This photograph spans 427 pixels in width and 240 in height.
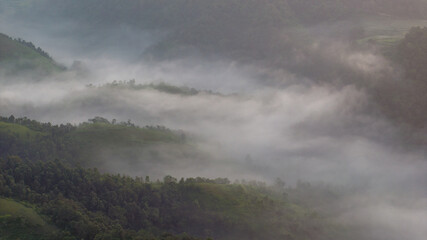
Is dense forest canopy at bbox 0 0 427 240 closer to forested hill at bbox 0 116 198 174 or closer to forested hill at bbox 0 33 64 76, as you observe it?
forested hill at bbox 0 116 198 174

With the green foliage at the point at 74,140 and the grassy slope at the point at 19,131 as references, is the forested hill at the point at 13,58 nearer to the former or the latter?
the green foliage at the point at 74,140

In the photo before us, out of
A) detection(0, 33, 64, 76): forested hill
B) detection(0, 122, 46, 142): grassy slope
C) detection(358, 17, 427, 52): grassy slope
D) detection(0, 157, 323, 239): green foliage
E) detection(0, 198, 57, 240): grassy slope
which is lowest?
detection(0, 198, 57, 240): grassy slope

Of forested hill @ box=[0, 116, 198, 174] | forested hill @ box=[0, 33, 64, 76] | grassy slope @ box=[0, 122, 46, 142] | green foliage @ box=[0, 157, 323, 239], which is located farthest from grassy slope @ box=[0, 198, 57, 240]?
forested hill @ box=[0, 33, 64, 76]

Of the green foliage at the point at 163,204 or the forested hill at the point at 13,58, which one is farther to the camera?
the forested hill at the point at 13,58

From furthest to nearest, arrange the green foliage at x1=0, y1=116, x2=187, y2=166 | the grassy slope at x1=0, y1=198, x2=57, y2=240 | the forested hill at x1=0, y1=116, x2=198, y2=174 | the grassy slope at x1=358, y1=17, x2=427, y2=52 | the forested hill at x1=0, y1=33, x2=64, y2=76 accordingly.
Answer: the forested hill at x1=0, y1=33, x2=64, y2=76 < the grassy slope at x1=358, y1=17, x2=427, y2=52 < the forested hill at x1=0, y1=116, x2=198, y2=174 < the green foliage at x1=0, y1=116, x2=187, y2=166 < the grassy slope at x1=0, y1=198, x2=57, y2=240

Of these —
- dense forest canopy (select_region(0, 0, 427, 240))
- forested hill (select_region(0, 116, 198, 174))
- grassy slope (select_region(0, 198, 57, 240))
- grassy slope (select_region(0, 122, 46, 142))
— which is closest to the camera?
grassy slope (select_region(0, 198, 57, 240))

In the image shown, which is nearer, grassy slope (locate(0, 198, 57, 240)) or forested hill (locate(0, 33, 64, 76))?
grassy slope (locate(0, 198, 57, 240))

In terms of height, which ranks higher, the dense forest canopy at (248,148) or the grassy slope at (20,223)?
the dense forest canopy at (248,148)

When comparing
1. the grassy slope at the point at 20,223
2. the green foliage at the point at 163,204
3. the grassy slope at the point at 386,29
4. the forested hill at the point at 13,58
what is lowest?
the grassy slope at the point at 20,223

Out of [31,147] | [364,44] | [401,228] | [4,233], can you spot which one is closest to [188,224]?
[4,233]

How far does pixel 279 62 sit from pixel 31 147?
119648 mm

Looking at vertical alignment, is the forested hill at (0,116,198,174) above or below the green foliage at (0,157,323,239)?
above

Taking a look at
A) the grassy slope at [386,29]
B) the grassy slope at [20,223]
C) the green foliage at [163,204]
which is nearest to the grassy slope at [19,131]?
the green foliage at [163,204]

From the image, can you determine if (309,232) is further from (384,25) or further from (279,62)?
(279,62)
